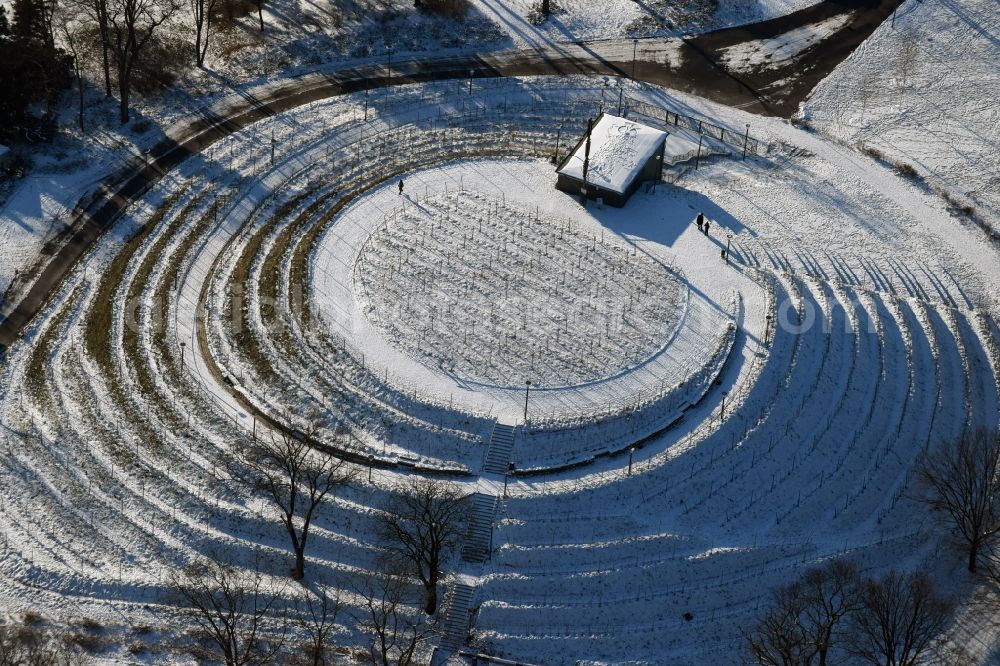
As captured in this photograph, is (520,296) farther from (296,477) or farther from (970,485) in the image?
(970,485)

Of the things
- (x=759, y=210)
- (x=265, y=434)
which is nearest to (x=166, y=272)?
(x=265, y=434)

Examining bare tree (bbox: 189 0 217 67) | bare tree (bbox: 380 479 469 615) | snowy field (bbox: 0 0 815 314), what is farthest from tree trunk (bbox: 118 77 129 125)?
bare tree (bbox: 380 479 469 615)

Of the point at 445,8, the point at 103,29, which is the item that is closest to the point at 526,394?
the point at 103,29

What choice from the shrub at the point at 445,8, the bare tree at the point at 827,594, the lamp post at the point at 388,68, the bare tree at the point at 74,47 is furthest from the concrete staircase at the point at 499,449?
the shrub at the point at 445,8

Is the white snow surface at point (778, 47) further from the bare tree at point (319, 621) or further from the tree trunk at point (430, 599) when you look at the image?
the bare tree at point (319, 621)

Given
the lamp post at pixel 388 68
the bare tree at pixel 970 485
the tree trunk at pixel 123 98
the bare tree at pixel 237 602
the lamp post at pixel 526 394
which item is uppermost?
the lamp post at pixel 388 68

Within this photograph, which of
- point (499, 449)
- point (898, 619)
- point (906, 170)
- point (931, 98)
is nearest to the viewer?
point (898, 619)
